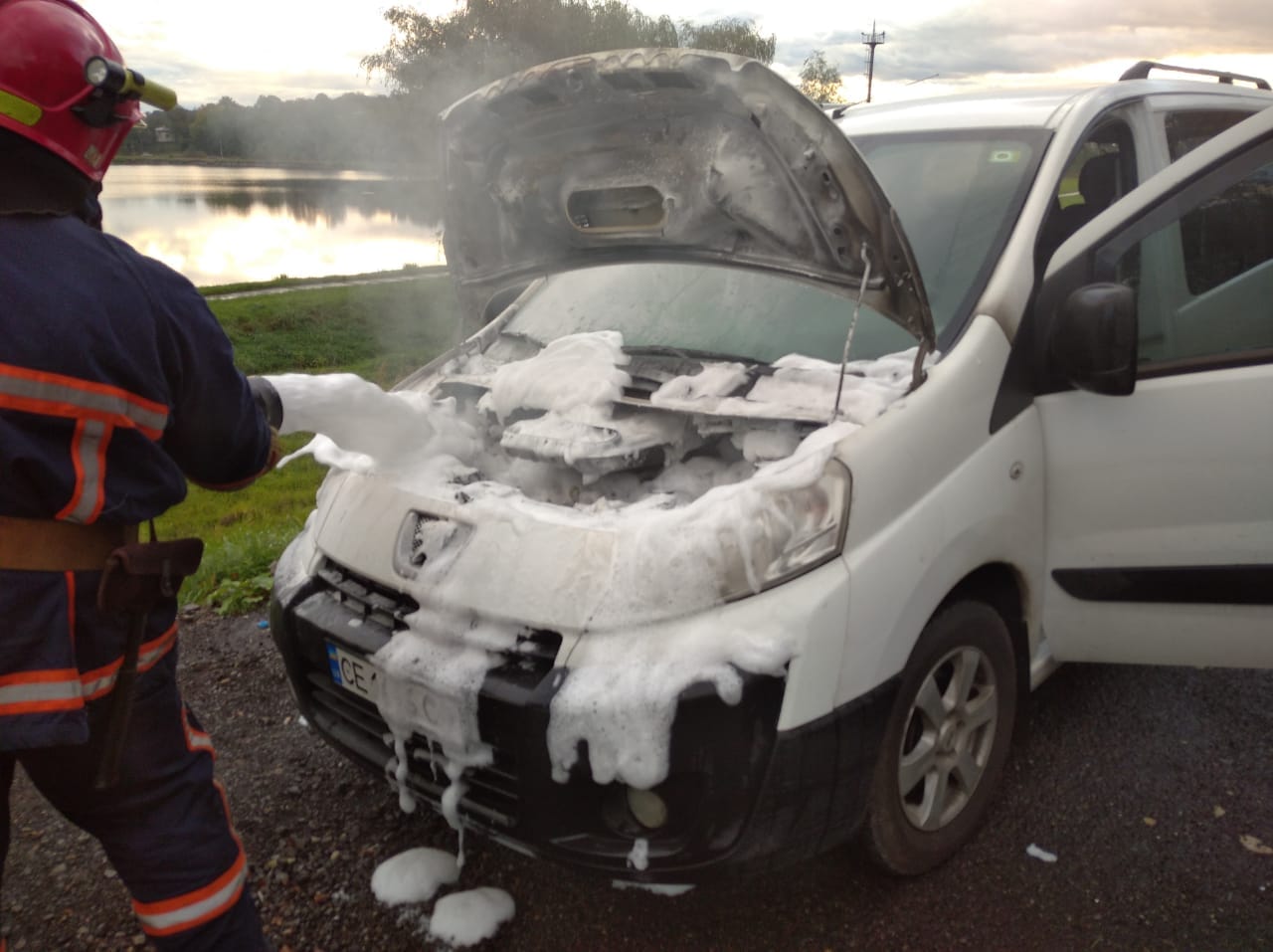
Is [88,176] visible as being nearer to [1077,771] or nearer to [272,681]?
[272,681]

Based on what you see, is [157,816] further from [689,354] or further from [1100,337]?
[1100,337]

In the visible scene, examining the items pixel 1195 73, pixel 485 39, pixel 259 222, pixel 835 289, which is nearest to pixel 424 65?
pixel 485 39

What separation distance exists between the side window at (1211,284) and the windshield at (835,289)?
16.8 inches

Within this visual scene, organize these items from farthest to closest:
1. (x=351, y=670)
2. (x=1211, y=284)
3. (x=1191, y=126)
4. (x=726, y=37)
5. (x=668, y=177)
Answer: (x=726, y=37), (x=1191, y=126), (x=1211, y=284), (x=668, y=177), (x=351, y=670)

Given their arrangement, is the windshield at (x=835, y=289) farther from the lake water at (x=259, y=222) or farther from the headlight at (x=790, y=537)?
the lake water at (x=259, y=222)

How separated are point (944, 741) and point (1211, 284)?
4.88ft

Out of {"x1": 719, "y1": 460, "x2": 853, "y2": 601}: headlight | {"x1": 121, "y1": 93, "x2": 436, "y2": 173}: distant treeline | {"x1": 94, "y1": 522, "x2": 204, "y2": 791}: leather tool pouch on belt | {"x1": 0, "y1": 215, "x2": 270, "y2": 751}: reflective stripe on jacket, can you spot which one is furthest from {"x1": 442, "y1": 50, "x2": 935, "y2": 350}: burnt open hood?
{"x1": 121, "y1": 93, "x2": 436, "y2": 173}: distant treeline

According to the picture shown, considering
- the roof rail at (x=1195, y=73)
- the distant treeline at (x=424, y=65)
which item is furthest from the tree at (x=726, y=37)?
the roof rail at (x=1195, y=73)

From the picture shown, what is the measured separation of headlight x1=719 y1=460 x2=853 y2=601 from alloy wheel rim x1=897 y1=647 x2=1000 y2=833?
47 centimetres

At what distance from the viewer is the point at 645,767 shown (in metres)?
1.78

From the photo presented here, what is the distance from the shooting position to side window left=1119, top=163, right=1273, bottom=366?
245 centimetres

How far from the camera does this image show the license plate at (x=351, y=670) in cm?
208

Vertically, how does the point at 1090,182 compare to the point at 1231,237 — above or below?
above

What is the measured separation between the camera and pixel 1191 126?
3244mm
